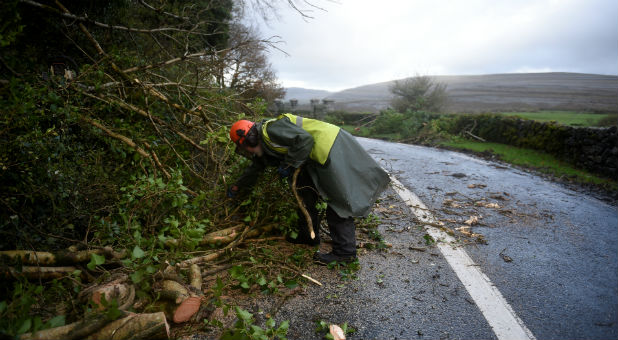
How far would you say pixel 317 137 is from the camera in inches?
131

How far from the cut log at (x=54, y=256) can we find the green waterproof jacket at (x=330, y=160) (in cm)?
164

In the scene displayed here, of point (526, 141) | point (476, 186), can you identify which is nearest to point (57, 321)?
point (476, 186)

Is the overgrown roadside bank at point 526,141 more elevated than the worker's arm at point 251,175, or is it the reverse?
the worker's arm at point 251,175

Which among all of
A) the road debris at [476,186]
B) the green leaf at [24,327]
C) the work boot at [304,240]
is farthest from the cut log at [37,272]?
the road debris at [476,186]

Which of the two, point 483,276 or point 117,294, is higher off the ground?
point 117,294

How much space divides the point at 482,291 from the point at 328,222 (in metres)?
1.49

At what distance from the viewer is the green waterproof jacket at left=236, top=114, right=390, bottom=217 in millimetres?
3230

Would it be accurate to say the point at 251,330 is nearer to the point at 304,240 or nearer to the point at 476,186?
the point at 304,240

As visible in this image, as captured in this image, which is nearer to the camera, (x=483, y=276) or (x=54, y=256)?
(x=54, y=256)

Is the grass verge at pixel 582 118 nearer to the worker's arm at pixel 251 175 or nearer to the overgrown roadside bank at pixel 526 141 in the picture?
the overgrown roadside bank at pixel 526 141

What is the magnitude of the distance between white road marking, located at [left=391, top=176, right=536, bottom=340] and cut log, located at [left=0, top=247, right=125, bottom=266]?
9.52 feet

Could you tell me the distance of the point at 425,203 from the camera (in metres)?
5.11

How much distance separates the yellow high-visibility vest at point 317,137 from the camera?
3279mm

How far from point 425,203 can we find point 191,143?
347cm
